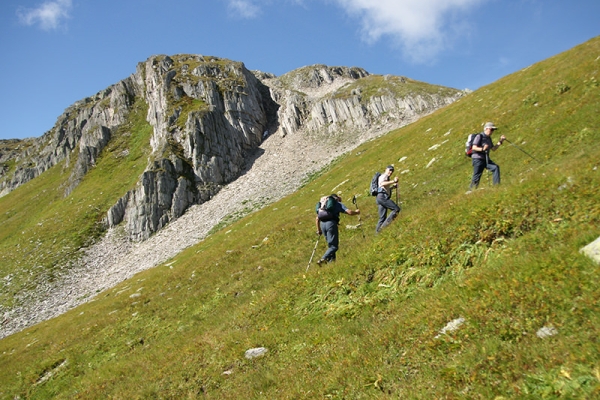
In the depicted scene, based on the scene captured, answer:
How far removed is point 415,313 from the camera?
7.69 m

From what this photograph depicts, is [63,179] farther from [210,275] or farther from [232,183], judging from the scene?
[210,275]

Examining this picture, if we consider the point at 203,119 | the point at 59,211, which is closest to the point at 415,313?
the point at 203,119

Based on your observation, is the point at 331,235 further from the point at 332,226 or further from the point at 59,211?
the point at 59,211

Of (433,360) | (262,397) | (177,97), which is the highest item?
(177,97)

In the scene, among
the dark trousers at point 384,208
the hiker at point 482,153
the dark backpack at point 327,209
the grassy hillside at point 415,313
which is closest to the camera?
the grassy hillside at point 415,313

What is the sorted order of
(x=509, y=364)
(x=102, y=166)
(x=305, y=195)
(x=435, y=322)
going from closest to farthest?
1. (x=509, y=364)
2. (x=435, y=322)
3. (x=305, y=195)
4. (x=102, y=166)

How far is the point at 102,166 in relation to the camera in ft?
307

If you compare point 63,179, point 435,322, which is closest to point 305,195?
point 435,322

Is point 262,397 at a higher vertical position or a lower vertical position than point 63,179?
lower

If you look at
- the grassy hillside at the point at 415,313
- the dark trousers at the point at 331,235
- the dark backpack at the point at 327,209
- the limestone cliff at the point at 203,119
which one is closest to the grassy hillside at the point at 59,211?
the limestone cliff at the point at 203,119

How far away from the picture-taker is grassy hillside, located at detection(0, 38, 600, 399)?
17.7 ft

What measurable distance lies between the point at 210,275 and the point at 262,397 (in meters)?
17.7

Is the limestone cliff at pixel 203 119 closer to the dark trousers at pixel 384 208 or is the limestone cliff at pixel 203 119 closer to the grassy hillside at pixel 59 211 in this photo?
the grassy hillside at pixel 59 211

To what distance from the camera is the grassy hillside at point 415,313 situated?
17.7 feet
